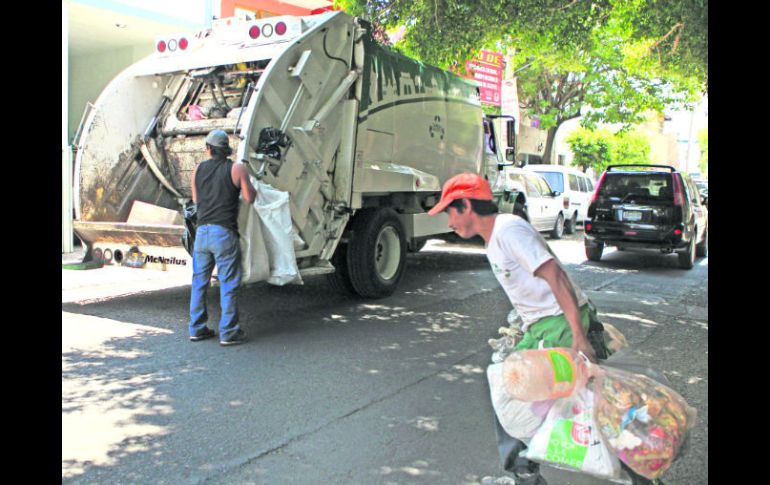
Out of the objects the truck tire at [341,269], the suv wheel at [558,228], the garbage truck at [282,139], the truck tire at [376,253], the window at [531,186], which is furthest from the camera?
the suv wheel at [558,228]

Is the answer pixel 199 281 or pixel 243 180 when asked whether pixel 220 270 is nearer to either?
pixel 199 281

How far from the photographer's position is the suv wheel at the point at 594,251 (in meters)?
12.1

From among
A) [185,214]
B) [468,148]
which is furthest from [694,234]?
[185,214]

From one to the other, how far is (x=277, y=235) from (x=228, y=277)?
0.64 meters

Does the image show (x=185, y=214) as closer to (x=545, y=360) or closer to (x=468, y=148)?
(x=545, y=360)

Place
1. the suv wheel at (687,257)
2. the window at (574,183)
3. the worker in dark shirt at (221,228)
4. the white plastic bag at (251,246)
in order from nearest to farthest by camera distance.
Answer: the worker in dark shirt at (221,228), the white plastic bag at (251,246), the suv wheel at (687,257), the window at (574,183)

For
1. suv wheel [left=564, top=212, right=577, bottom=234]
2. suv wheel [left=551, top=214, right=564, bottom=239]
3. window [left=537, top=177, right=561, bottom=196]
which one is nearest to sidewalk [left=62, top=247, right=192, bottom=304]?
window [left=537, top=177, right=561, bottom=196]

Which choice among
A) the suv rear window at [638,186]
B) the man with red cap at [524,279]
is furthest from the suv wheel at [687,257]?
the man with red cap at [524,279]

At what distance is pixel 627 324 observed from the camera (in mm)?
7164

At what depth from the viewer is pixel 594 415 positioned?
7.96 feet

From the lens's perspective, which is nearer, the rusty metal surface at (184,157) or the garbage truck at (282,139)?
the garbage truck at (282,139)

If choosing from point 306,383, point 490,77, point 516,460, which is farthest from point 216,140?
point 490,77

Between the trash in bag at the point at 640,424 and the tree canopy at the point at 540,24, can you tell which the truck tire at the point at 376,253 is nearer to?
the tree canopy at the point at 540,24
